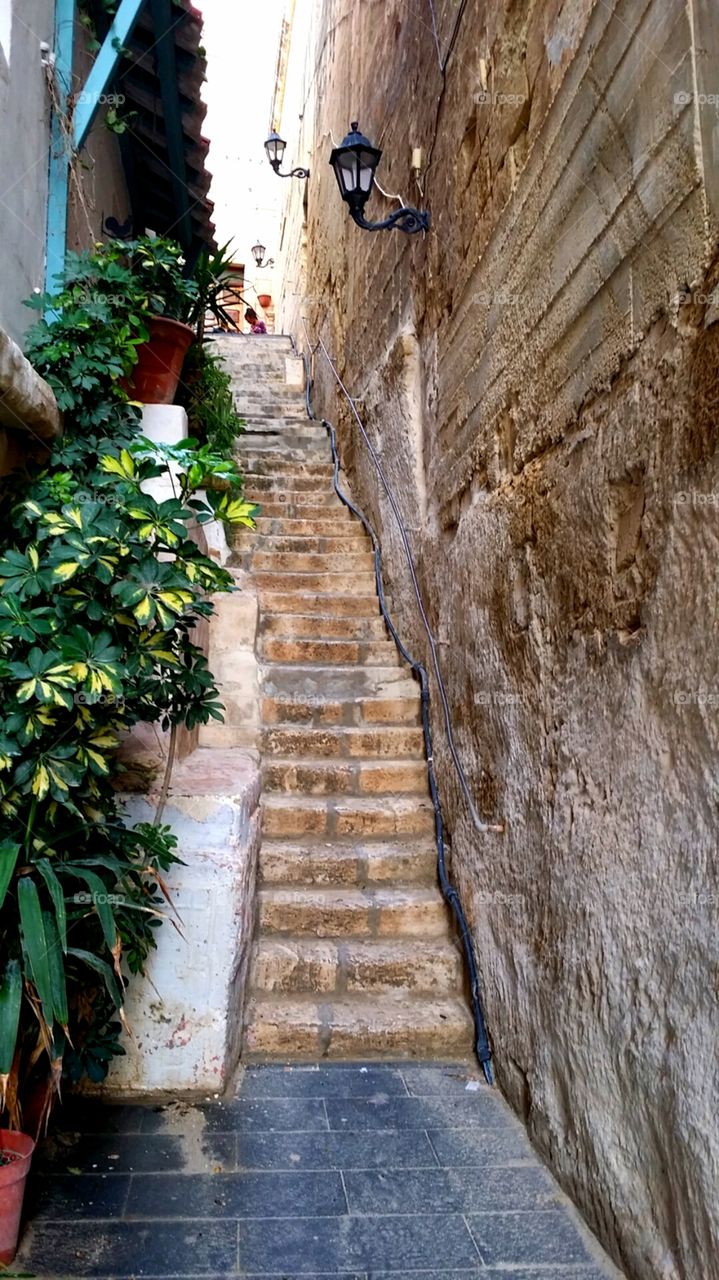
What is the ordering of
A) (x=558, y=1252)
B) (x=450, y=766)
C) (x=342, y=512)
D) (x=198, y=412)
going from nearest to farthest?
(x=558, y=1252) < (x=450, y=766) < (x=198, y=412) < (x=342, y=512)

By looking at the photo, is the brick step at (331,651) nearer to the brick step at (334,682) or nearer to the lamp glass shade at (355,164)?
the brick step at (334,682)

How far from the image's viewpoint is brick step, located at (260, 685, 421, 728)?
4.07 metres

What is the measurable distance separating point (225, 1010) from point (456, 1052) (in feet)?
2.58

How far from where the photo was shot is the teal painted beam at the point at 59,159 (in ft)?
10.7

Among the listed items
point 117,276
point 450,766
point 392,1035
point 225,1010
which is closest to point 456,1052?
point 392,1035

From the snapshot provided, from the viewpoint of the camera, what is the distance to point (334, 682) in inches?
171

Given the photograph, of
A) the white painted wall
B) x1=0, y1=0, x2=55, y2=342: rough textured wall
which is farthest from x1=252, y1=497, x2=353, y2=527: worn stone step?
the white painted wall

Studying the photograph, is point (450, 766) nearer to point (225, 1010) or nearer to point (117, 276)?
point (225, 1010)

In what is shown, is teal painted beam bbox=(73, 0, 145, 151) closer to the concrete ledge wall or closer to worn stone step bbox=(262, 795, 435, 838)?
the concrete ledge wall

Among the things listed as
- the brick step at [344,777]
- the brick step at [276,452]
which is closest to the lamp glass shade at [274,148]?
the brick step at [276,452]

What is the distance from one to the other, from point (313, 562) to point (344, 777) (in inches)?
75.9

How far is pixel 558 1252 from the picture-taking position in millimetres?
1812

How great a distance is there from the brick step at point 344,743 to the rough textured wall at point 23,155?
6.28ft

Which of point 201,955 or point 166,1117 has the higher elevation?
point 201,955
